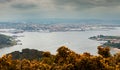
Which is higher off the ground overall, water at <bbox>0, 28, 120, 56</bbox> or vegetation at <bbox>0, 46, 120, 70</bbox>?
vegetation at <bbox>0, 46, 120, 70</bbox>

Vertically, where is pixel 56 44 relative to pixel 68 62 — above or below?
below

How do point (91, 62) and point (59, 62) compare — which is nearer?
point (91, 62)

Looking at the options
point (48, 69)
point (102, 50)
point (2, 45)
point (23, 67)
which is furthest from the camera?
point (2, 45)

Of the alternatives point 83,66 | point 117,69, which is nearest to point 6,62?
point 83,66

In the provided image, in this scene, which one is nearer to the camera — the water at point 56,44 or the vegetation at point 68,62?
the vegetation at point 68,62

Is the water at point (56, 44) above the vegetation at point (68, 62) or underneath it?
underneath

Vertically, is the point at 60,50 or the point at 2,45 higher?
the point at 60,50

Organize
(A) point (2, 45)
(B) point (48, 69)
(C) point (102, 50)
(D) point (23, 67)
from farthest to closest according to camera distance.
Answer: (A) point (2, 45), (C) point (102, 50), (D) point (23, 67), (B) point (48, 69)

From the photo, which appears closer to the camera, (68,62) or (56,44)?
(68,62)

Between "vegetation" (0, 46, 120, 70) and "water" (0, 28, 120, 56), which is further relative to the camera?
"water" (0, 28, 120, 56)

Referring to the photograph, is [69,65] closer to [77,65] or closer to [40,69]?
[77,65]
